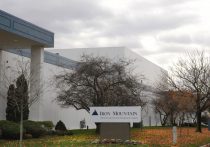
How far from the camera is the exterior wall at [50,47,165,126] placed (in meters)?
58.5

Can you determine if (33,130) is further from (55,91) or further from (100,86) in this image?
(55,91)

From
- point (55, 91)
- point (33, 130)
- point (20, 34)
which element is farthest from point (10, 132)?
point (55, 91)

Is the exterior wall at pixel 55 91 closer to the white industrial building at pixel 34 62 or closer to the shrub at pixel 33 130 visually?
the white industrial building at pixel 34 62

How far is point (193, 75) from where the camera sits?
43.5m

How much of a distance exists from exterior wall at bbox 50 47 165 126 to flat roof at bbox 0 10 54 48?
653 inches

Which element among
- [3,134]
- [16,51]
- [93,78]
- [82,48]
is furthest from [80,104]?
[82,48]

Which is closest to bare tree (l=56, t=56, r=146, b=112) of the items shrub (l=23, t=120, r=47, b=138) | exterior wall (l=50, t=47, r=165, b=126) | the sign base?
shrub (l=23, t=120, r=47, b=138)

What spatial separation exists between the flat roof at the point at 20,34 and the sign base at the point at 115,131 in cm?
885

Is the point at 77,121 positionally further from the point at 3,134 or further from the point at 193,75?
the point at 3,134

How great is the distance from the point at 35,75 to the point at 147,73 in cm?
4087

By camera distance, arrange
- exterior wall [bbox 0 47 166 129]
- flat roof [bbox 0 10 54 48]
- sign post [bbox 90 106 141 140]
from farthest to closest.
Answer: exterior wall [bbox 0 47 166 129] → flat roof [bbox 0 10 54 48] → sign post [bbox 90 106 141 140]

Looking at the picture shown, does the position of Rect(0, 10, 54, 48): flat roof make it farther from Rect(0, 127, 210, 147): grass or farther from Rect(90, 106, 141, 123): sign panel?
Rect(90, 106, 141, 123): sign panel

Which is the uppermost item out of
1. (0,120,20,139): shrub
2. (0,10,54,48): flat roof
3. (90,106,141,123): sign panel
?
(0,10,54,48): flat roof

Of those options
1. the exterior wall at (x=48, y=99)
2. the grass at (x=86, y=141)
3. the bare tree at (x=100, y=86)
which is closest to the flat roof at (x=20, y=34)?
the exterior wall at (x=48, y=99)
